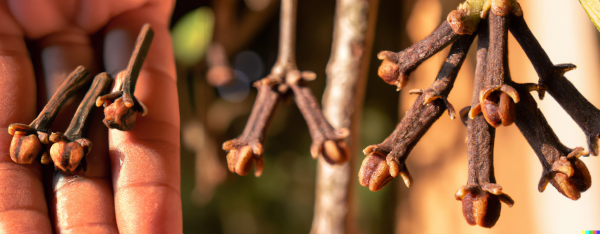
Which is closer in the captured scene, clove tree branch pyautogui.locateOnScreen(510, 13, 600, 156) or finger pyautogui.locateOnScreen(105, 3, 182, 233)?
clove tree branch pyautogui.locateOnScreen(510, 13, 600, 156)

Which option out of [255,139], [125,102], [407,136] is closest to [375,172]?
[407,136]

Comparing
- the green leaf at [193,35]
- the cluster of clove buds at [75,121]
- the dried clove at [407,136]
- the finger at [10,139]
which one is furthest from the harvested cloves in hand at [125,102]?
the green leaf at [193,35]

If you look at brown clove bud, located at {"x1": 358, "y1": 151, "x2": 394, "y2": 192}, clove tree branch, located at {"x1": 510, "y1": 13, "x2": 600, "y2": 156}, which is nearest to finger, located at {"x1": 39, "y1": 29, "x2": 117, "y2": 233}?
brown clove bud, located at {"x1": 358, "y1": 151, "x2": 394, "y2": 192}

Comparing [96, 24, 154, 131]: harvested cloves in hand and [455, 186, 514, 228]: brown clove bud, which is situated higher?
[96, 24, 154, 131]: harvested cloves in hand

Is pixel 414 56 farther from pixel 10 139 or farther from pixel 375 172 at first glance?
pixel 10 139

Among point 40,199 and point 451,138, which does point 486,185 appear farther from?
point 451,138

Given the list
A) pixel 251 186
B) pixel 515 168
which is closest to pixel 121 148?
pixel 251 186

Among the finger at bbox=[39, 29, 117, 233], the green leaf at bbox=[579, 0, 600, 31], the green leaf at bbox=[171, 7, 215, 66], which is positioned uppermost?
the green leaf at bbox=[171, 7, 215, 66]

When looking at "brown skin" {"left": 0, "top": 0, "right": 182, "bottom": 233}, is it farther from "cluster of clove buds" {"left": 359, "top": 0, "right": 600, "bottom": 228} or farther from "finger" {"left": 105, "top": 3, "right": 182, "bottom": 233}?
"cluster of clove buds" {"left": 359, "top": 0, "right": 600, "bottom": 228}
